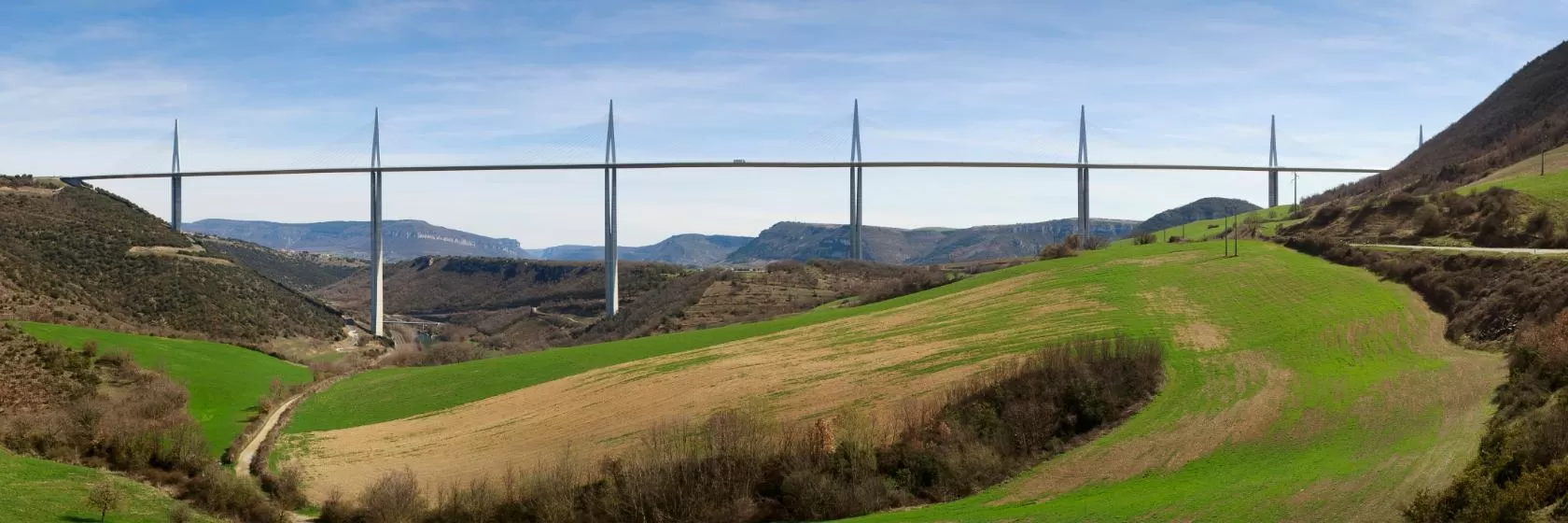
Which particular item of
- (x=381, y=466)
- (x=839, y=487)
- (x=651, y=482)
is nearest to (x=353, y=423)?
(x=381, y=466)

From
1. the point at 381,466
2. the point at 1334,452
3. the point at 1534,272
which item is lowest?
the point at 381,466

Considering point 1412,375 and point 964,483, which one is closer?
point 964,483

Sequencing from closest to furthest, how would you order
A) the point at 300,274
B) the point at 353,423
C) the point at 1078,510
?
the point at 1078,510, the point at 353,423, the point at 300,274

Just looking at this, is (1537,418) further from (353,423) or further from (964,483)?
(353,423)

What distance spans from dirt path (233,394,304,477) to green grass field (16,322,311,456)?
0.65 meters

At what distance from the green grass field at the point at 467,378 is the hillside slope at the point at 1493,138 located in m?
36.4

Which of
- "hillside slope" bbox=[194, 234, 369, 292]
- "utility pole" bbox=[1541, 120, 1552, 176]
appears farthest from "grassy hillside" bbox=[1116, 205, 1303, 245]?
"hillside slope" bbox=[194, 234, 369, 292]

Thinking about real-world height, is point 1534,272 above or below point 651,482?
above

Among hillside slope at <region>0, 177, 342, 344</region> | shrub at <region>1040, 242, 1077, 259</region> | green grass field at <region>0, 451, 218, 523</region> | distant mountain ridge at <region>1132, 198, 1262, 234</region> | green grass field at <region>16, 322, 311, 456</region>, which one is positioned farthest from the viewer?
distant mountain ridge at <region>1132, 198, 1262, 234</region>

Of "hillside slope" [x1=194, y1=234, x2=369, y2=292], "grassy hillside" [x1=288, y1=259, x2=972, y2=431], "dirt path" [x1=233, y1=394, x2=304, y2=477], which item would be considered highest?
"hillside slope" [x1=194, y1=234, x2=369, y2=292]

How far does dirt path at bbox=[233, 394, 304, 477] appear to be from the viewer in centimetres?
2959

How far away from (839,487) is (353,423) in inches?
773

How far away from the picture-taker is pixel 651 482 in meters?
24.5

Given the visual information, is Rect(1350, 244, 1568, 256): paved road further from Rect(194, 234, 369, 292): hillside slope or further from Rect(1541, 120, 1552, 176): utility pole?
Rect(194, 234, 369, 292): hillside slope
